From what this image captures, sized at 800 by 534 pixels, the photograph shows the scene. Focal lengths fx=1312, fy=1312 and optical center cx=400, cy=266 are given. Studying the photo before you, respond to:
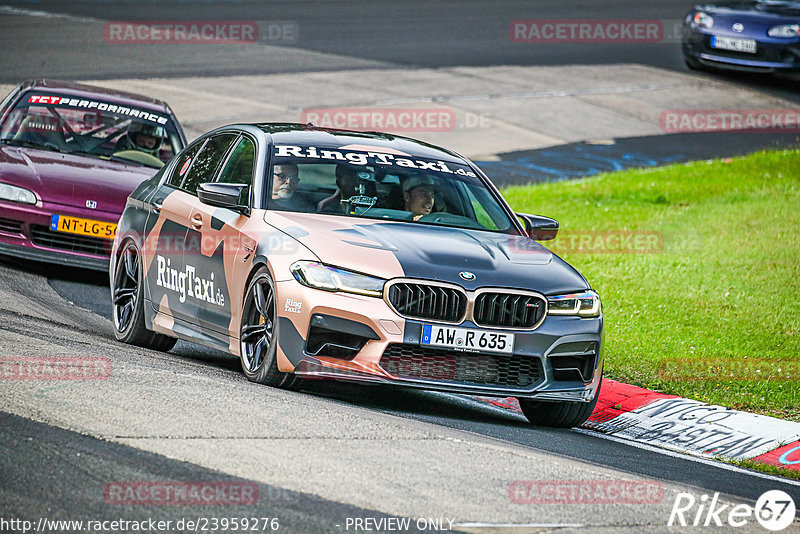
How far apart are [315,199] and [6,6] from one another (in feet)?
70.0

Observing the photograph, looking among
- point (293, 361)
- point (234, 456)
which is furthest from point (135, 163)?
point (234, 456)

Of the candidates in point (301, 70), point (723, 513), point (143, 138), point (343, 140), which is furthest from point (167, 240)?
point (301, 70)

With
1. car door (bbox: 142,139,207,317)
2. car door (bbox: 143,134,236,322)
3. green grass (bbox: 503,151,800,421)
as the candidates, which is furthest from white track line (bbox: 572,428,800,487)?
car door (bbox: 142,139,207,317)

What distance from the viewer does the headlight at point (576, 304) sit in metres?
7.56

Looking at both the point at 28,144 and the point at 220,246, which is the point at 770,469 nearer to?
the point at 220,246

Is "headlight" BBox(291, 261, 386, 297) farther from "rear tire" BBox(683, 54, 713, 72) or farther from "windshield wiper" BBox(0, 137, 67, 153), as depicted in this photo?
"rear tire" BBox(683, 54, 713, 72)

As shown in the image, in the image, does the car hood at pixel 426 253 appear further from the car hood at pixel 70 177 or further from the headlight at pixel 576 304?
the car hood at pixel 70 177

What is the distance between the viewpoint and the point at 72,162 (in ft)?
39.6

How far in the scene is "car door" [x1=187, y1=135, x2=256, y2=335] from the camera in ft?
26.6

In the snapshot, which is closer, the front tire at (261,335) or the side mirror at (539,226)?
the front tire at (261,335)

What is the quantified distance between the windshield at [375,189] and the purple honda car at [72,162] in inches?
136

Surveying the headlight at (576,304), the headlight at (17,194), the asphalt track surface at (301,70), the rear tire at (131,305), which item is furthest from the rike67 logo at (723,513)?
the headlight at (17,194)

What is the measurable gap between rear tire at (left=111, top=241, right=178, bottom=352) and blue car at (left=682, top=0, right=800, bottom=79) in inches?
624

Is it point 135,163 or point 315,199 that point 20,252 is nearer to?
point 135,163
